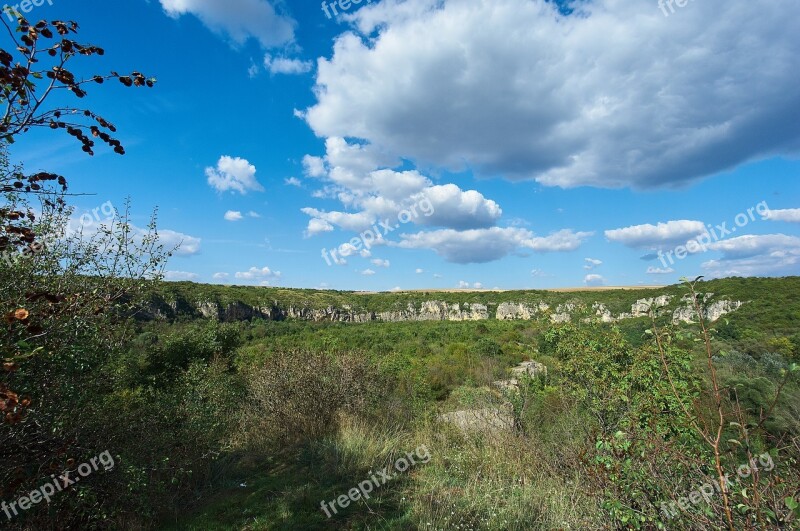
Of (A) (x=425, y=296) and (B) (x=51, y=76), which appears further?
(A) (x=425, y=296)

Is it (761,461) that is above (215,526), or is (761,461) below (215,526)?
above

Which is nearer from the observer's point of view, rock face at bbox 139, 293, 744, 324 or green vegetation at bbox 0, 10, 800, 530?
green vegetation at bbox 0, 10, 800, 530

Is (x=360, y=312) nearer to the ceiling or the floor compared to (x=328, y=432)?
nearer to the ceiling

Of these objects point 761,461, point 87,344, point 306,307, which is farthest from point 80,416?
point 306,307

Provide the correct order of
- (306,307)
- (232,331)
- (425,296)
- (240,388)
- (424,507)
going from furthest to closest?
(425,296), (306,307), (232,331), (240,388), (424,507)

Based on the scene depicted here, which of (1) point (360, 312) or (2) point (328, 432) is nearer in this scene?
(2) point (328, 432)

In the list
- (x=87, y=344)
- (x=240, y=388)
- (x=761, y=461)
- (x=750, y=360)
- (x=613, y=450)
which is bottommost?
(x=750, y=360)

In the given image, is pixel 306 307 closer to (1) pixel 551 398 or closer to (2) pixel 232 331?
(2) pixel 232 331

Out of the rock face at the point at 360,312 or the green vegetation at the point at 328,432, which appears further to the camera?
the rock face at the point at 360,312

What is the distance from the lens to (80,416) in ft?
16.3

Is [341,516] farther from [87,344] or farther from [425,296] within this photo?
[425,296]

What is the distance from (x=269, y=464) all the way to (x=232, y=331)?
13.2m

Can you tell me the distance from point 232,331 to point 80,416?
1536cm

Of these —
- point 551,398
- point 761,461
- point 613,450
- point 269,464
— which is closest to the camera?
point 761,461
